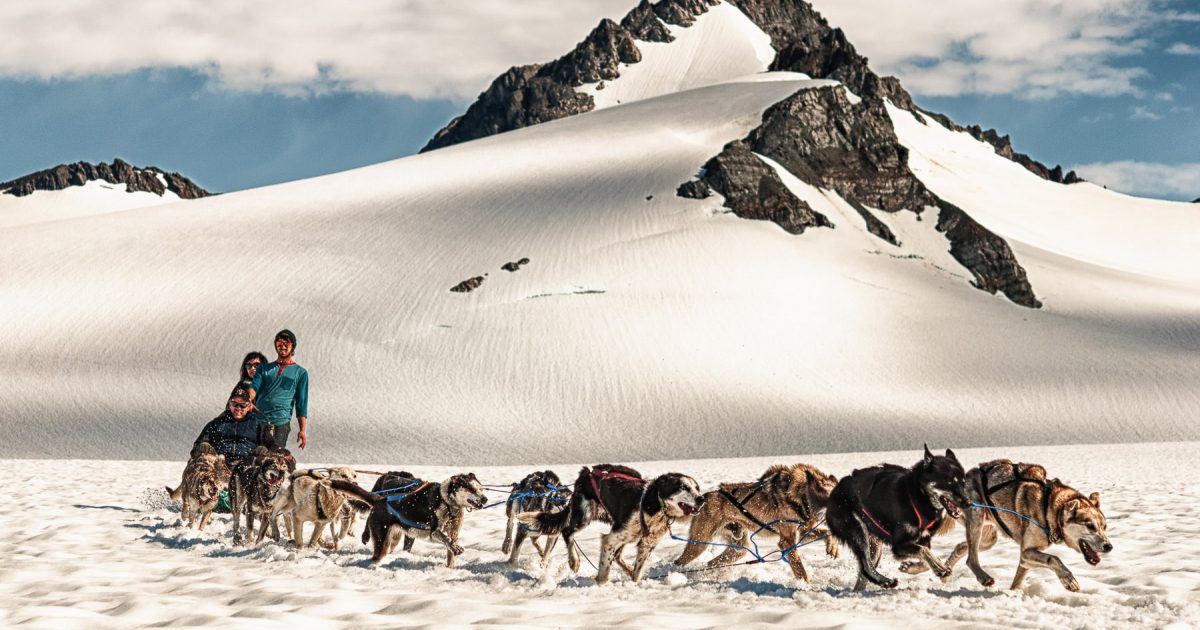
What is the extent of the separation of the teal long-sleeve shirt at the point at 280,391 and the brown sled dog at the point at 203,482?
75 cm

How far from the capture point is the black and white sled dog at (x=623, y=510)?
696 centimetres

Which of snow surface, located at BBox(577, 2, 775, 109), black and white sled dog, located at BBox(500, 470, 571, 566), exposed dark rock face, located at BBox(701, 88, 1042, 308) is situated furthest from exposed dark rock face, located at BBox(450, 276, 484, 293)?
snow surface, located at BBox(577, 2, 775, 109)

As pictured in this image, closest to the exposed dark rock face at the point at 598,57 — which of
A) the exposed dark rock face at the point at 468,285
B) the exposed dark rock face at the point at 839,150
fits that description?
the exposed dark rock face at the point at 839,150

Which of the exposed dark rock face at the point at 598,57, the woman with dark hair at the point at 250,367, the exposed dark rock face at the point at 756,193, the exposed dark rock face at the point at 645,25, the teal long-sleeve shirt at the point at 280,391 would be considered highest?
the exposed dark rock face at the point at 645,25

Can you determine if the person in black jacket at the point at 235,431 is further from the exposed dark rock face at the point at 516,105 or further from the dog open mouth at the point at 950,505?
the exposed dark rock face at the point at 516,105

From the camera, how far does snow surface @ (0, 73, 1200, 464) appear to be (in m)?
27.5

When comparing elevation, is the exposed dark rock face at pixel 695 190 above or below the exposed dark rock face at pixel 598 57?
below

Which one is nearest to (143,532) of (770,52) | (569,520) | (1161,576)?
(569,520)

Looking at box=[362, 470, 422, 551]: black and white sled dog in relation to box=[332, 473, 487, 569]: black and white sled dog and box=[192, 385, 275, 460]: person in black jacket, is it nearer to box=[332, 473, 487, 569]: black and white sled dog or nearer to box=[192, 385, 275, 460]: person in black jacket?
box=[332, 473, 487, 569]: black and white sled dog

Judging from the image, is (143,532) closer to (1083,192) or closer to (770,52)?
(1083,192)

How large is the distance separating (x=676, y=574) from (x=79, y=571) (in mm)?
4654

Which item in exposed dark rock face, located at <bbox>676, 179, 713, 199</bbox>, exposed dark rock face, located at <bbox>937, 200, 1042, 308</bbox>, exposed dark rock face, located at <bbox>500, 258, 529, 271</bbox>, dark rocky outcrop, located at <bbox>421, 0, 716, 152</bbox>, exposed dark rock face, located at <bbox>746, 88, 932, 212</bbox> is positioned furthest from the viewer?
dark rocky outcrop, located at <bbox>421, 0, 716, 152</bbox>

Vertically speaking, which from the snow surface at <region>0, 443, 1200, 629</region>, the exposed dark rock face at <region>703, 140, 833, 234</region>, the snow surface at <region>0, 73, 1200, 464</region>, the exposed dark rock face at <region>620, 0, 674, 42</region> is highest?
the exposed dark rock face at <region>620, 0, 674, 42</region>

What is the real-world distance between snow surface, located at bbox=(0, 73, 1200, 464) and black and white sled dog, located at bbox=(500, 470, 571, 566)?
16754 mm
